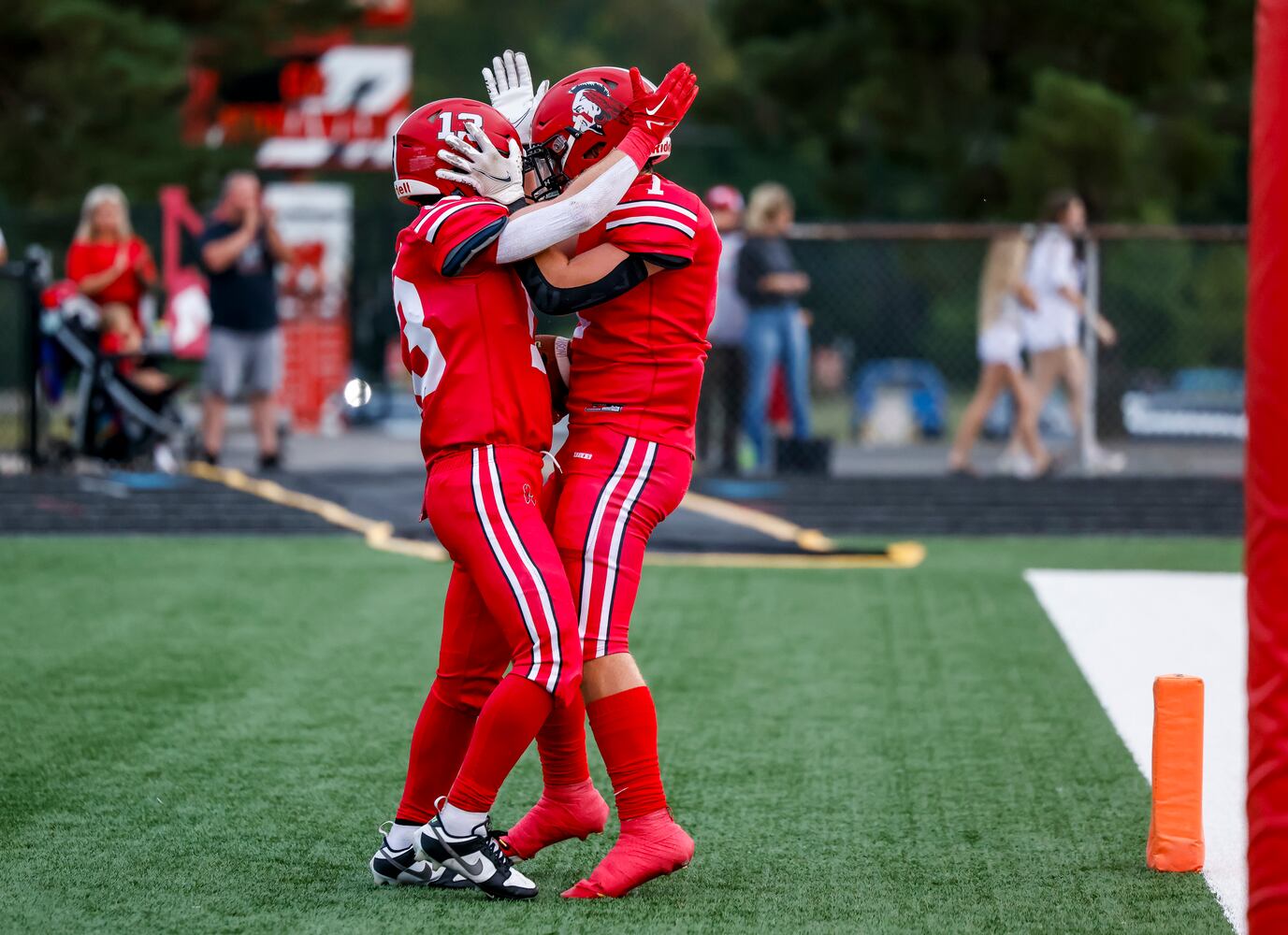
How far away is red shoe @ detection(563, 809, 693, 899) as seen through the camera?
13.2ft

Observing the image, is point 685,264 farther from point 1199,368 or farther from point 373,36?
point 373,36

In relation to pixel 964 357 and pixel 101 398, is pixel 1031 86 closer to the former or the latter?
pixel 101 398

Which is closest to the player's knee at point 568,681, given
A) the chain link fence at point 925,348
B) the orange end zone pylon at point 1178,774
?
the orange end zone pylon at point 1178,774

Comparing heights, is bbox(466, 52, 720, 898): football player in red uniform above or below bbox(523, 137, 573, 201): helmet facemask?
below

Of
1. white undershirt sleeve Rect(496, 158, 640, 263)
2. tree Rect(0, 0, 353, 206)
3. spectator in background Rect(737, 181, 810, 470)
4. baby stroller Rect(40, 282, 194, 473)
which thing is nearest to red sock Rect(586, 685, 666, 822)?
white undershirt sleeve Rect(496, 158, 640, 263)

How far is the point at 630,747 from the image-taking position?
4.11m

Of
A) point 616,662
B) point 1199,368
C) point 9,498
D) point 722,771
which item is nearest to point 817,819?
point 722,771

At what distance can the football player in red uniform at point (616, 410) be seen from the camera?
4.06m

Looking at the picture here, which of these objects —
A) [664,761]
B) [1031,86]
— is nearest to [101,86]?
[1031,86]

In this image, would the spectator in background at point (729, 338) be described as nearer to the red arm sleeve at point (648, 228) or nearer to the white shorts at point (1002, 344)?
the white shorts at point (1002, 344)

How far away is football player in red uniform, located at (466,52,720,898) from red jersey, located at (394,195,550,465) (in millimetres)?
108

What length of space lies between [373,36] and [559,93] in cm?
4546

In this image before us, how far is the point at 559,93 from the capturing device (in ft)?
13.5

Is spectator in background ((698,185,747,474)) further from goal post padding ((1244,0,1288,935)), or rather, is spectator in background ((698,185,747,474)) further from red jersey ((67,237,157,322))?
goal post padding ((1244,0,1288,935))
